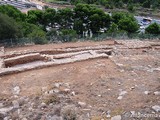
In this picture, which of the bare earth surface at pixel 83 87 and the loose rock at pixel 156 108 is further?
the bare earth surface at pixel 83 87

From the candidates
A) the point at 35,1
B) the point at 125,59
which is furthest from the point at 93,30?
the point at 35,1

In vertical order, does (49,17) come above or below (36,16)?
below

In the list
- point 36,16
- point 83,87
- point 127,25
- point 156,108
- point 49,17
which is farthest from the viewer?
point 36,16

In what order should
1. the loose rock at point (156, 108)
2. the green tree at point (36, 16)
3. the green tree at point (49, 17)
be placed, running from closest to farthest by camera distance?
the loose rock at point (156, 108) < the green tree at point (36, 16) < the green tree at point (49, 17)

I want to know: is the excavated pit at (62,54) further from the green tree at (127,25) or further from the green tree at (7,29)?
the green tree at (127,25)

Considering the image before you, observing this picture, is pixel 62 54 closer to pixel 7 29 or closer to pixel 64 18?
pixel 7 29

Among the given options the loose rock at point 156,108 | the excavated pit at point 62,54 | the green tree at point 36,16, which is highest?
the green tree at point 36,16

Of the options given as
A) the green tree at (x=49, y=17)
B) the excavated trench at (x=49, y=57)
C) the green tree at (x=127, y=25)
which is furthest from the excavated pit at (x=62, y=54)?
the green tree at (x=49, y=17)

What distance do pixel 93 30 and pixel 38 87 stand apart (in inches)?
948

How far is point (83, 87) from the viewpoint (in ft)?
43.4

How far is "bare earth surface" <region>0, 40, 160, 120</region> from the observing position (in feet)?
34.6

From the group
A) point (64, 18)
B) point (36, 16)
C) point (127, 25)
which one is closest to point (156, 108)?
point (127, 25)

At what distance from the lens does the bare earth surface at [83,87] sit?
10.6m

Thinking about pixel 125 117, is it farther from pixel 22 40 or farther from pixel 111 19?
pixel 111 19
